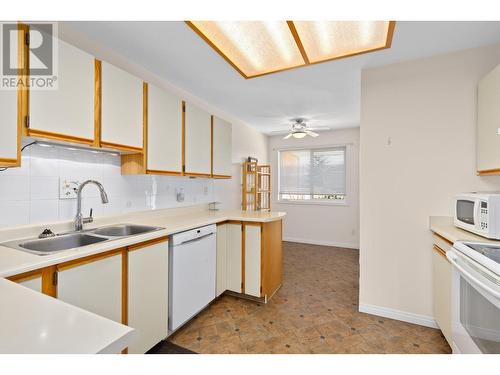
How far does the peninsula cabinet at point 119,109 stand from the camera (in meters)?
1.71

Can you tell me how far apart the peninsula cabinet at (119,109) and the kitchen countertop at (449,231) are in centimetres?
246

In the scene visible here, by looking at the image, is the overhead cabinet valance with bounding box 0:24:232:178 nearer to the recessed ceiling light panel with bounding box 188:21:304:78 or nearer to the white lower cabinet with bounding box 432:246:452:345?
the recessed ceiling light panel with bounding box 188:21:304:78

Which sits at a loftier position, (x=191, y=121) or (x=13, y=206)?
(x=191, y=121)

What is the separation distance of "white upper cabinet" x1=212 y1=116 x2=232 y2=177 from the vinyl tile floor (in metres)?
1.53

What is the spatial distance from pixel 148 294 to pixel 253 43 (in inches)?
82.2

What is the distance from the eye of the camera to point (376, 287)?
2365 mm

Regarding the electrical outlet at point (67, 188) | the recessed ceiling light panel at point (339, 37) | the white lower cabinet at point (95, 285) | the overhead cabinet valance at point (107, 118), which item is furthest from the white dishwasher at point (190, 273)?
the recessed ceiling light panel at point (339, 37)

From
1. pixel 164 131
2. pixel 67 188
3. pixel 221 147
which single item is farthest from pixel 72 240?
pixel 221 147

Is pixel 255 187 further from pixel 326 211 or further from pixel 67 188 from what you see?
pixel 67 188

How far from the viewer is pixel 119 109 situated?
182 cm

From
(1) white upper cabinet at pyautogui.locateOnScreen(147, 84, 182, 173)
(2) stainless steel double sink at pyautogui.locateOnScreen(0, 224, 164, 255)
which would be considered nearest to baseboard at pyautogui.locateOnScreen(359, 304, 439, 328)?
(2) stainless steel double sink at pyautogui.locateOnScreen(0, 224, 164, 255)
